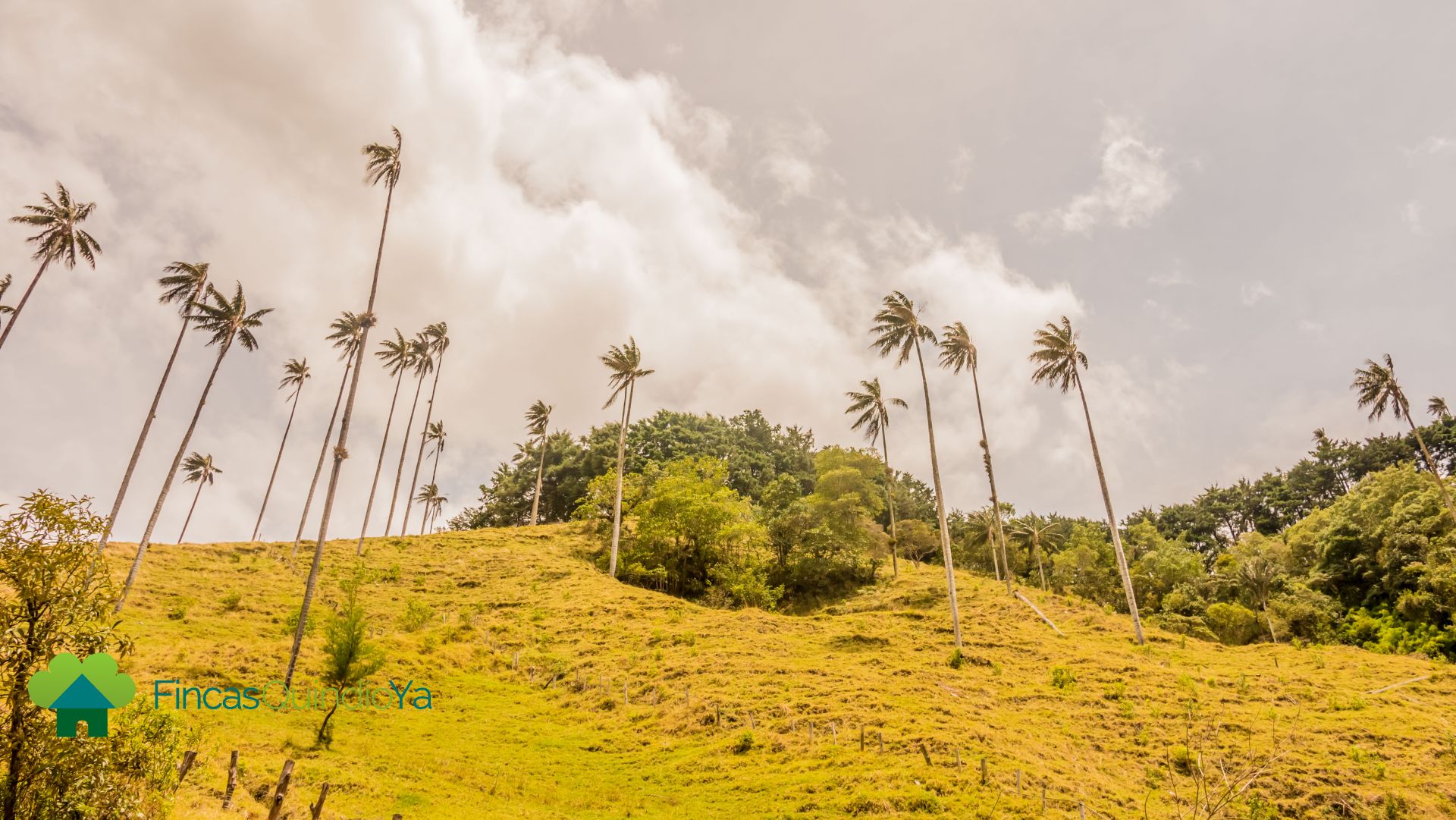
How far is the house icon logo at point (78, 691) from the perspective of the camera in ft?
33.9

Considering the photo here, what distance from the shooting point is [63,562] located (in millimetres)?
10852

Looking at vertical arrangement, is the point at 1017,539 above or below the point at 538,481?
below

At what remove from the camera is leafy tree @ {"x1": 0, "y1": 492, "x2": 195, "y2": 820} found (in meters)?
9.98

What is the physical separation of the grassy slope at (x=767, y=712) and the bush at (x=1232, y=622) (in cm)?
682

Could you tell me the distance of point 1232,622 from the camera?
4478cm

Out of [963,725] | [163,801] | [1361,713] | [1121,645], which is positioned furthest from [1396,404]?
[163,801]

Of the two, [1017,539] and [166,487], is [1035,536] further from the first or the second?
[166,487]

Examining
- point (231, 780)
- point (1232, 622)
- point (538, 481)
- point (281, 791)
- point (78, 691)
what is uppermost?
point (538, 481)

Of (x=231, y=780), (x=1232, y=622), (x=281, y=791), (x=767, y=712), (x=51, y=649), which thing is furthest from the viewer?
(x=1232, y=622)

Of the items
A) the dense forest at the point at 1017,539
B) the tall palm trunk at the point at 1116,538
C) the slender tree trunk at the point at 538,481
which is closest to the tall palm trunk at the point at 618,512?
the dense forest at the point at 1017,539

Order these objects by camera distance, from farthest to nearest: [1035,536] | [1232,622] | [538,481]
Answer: [538,481], [1035,536], [1232,622]

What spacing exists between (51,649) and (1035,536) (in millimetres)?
74772

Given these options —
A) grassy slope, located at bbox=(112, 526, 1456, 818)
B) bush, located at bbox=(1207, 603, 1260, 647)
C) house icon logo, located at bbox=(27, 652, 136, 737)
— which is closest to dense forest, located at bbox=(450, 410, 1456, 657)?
bush, located at bbox=(1207, 603, 1260, 647)

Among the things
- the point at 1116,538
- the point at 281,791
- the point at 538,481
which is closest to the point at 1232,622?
the point at 1116,538
